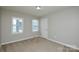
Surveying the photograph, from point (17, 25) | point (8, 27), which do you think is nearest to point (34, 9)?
point (17, 25)

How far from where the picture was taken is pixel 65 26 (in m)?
1.71

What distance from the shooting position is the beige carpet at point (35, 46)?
64.8 inches

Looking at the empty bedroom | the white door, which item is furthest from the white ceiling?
the white door

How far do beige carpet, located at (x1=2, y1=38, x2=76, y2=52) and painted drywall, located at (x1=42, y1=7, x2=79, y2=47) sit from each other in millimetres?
144

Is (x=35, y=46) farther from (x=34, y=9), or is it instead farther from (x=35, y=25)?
(x=34, y=9)

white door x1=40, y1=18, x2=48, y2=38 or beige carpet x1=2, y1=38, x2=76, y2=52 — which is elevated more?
white door x1=40, y1=18, x2=48, y2=38

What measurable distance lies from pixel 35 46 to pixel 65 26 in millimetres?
738

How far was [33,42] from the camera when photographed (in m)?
1.78

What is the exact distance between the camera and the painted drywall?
1625 mm

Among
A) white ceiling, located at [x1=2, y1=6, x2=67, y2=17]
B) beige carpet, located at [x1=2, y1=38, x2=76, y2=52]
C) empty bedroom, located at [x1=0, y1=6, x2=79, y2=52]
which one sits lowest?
beige carpet, located at [x1=2, y1=38, x2=76, y2=52]

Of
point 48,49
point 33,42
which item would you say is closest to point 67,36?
point 48,49

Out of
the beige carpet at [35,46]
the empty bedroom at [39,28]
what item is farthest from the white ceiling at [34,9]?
the beige carpet at [35,46]

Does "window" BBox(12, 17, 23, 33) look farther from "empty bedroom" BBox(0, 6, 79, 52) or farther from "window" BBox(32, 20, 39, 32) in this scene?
"window" BBox(32, 20, 39, 32)
